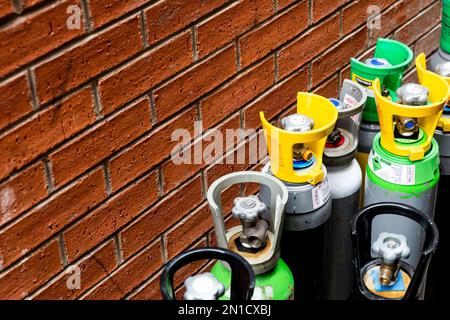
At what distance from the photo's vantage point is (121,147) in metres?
1.67

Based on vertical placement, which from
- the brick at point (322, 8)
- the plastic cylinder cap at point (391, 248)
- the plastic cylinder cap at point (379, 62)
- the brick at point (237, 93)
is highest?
the brick at point (322, 8)

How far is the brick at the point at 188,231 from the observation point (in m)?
1.93

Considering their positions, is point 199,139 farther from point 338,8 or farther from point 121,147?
point 338,8

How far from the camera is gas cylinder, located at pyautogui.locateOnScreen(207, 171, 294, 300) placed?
1585mm

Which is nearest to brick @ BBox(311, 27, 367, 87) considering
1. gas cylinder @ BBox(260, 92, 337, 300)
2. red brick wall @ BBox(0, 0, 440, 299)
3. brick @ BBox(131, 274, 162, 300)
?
red brick wall @ BBox(0, 0, 440, 299)

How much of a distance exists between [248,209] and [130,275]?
18.3 inches

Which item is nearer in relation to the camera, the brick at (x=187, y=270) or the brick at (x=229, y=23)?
the brick at (x=229, y=23)

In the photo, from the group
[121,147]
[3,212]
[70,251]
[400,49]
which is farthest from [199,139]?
[400,49]

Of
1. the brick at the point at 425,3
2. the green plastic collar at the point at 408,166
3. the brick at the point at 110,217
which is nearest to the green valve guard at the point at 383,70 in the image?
the green plastic collar at the point at 408,166

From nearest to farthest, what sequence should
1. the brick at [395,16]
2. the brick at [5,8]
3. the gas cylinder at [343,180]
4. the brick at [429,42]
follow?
the brick at [5,8], the gas cylinder at [343,180], the brick at [395,16], the brick at [429,42]

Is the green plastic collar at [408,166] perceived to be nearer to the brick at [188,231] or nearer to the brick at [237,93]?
the brick at [237,93]

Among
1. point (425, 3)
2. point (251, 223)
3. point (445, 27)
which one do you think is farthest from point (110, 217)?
point (425, 3)

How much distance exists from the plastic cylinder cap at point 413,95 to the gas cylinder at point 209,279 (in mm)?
653
